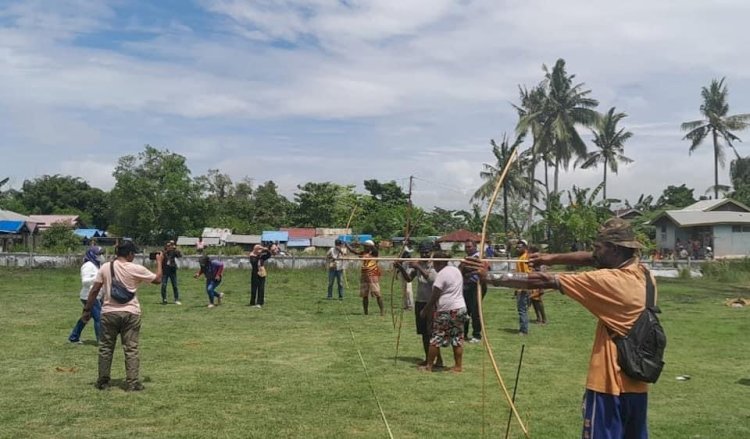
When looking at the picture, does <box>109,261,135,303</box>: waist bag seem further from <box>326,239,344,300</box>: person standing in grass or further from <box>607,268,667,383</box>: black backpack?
<box>326,239,344,300</box>: person standing in grass

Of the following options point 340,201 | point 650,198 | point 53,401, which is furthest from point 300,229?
point 53,401

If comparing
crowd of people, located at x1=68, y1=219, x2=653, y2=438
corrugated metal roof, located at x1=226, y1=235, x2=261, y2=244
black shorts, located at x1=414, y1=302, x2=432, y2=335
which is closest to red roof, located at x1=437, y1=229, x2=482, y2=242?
crowd of people, located at x1=68, y1=219, x2=653, y2=438

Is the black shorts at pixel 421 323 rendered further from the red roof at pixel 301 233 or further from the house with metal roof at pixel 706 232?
the red roof at pixel 301 233

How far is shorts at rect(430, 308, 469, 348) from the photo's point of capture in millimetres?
9344

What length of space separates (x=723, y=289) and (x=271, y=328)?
18.7m

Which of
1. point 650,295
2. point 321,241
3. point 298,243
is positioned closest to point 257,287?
point 650,295

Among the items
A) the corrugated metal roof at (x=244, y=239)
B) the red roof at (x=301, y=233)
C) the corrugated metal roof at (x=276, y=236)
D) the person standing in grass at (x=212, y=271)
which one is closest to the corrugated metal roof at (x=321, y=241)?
the red roof at (x=301, y=233)

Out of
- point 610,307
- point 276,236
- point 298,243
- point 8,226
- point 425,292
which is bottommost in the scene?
point 425,292

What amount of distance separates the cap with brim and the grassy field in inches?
115

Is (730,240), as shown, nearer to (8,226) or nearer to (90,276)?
(90,276)

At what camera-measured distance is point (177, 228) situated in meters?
57.8

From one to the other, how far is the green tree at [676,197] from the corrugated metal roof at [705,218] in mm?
24323

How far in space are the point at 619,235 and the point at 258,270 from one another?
13.9 metres

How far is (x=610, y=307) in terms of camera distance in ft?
13.7
